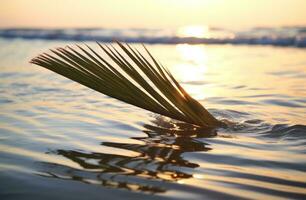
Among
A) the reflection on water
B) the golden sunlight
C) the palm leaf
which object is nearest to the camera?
the reflection on water

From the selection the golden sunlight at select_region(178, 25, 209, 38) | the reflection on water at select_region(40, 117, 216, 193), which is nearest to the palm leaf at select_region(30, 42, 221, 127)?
the reflection on water at select_region(40, 117, 216, 193)

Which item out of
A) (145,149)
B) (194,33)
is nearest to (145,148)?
(145,149)

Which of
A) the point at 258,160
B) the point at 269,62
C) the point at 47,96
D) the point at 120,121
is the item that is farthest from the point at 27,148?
the point at 269,62

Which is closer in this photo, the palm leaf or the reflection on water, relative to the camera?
the reflection on water

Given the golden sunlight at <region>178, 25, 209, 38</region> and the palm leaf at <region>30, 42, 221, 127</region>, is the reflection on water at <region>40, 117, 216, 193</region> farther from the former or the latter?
the golden sunlight at <region>178, 25, 209, 38</region>

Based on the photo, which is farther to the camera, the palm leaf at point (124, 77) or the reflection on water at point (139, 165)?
the palm leaf at point (124, 77)

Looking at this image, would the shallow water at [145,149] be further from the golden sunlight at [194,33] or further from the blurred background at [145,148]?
the golden sunlight at [194,33]

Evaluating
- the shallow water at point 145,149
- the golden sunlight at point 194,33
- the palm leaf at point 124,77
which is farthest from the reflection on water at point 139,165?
the golden sunlight at point 194,33

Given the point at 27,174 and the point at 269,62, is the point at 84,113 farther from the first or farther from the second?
the point at 269,62
